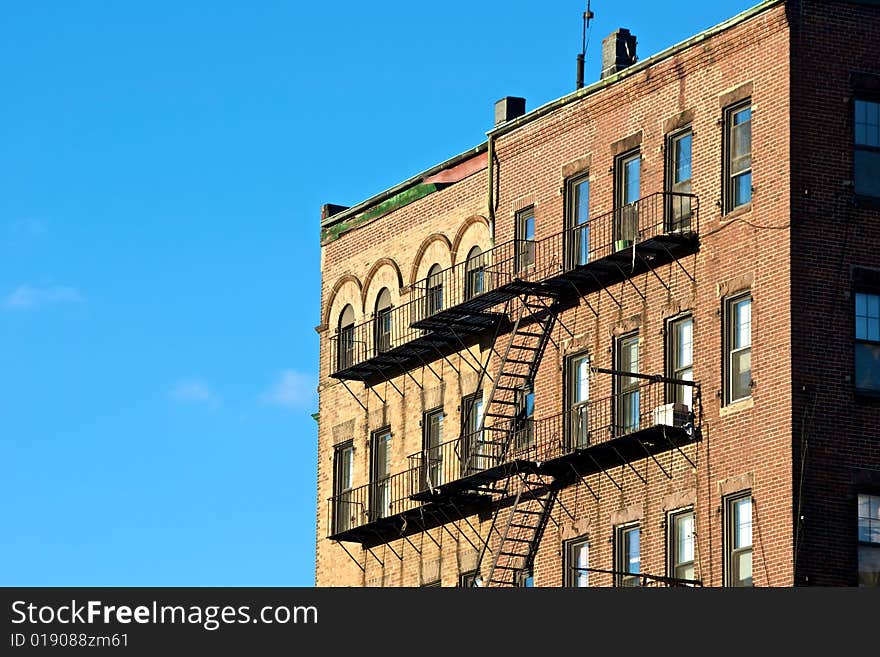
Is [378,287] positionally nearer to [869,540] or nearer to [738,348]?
[738,348]

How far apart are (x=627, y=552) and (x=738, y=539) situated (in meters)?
4.02

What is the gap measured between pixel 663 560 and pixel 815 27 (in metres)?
11.0

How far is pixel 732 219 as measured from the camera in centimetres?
5872

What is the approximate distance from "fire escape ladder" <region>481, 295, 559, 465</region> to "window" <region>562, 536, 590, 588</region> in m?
2.85

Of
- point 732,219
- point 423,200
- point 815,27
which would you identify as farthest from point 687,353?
point 423,200

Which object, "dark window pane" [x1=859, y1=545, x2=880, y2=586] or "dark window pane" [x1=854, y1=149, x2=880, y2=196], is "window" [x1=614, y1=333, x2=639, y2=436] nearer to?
"dark window pane" [x1=854, y1=149, x2=880, y2=196]

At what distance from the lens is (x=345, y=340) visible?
72.3 metres

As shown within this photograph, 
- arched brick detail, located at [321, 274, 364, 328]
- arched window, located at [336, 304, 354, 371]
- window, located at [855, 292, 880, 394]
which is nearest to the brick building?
window, located at [855, 292, 880, 394]

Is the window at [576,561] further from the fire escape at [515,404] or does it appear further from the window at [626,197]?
the window at [626,197]

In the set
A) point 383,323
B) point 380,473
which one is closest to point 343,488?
point 380,473

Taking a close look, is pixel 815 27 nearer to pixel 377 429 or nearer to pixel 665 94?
pixel 665 94

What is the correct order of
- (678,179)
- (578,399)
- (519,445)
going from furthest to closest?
(519,445) < (578,399) < (678,179)

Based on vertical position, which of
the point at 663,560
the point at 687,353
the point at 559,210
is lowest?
the point at 663,560

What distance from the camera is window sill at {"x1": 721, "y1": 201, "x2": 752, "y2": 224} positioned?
58.5m
